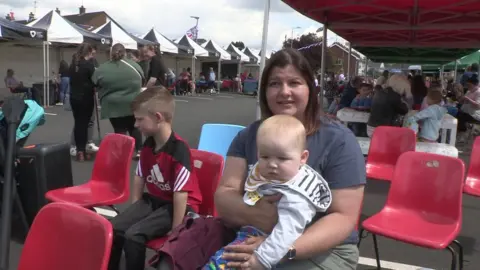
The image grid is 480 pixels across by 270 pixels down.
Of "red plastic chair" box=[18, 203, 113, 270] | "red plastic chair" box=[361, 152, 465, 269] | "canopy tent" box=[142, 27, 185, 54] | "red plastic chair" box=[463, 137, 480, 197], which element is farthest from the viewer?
"canopy tent" box=[142, 27, 185, 54]

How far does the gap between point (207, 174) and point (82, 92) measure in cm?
392

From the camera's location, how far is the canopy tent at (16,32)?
1059cm

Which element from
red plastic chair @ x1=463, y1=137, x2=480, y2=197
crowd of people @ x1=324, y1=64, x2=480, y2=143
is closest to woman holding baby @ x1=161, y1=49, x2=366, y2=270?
red plastic chair @ x1=463, y1=137, x2=480, y2=197

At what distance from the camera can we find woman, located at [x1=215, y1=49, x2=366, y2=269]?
1662 mm

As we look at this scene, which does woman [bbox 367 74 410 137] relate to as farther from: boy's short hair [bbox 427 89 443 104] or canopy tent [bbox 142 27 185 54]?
canopy tent [bbox 142 27 185 54]

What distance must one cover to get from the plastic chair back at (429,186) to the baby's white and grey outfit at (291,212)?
5.47 feet

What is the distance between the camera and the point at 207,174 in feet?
Result: 9.13

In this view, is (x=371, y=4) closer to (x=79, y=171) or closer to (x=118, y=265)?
(x=79, y=171)

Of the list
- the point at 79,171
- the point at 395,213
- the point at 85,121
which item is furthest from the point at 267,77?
the point at 85,121

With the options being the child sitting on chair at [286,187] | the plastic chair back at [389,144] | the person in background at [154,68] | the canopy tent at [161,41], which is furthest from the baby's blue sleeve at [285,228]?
the canopy tent at [161,41]

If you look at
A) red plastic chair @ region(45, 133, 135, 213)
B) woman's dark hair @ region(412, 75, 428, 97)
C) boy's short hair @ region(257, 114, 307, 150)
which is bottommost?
red plastic chair @ region(45, 133, 135, 213)

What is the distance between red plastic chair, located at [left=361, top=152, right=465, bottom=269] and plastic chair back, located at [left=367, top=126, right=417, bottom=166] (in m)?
1.30

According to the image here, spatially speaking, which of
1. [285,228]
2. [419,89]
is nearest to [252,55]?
[419,89]

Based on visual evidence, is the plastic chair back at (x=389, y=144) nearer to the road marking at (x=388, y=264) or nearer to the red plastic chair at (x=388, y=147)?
the red plastic chair at (x=388, y=147)
